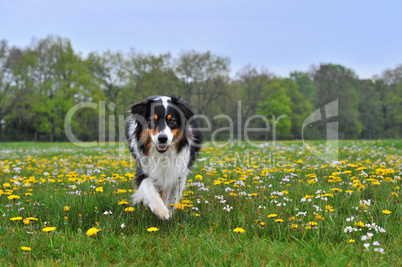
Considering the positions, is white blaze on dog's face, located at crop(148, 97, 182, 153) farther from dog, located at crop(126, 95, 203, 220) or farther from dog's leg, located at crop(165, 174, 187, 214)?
dog's leg, located at crop(165, 174, 187, 214)

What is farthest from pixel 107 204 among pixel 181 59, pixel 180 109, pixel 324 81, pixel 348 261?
pixel 324 81

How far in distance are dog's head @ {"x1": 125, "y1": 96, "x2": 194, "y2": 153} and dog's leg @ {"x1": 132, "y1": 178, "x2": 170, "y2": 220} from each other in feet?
1.64

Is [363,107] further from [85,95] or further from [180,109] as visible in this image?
[180,109]

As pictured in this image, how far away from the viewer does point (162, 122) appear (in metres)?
4.42

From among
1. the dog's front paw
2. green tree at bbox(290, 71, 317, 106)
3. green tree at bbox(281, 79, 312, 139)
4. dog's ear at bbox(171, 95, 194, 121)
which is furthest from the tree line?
the dog's front paw

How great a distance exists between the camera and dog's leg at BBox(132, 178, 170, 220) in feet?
12.4

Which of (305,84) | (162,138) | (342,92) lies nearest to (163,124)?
(162,138)

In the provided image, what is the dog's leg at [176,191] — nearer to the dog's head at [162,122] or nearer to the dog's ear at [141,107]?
the dog's head at [162,122]

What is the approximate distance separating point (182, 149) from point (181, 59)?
113ft

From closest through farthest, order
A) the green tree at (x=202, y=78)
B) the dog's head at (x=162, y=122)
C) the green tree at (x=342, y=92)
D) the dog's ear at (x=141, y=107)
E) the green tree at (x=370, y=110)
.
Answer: the dog's head at (x=162, y=122), the dog's ear at (x=141, y=107), the green tree at (x=202, y=78), the green tree at (x=342, y=92), the green tree at (x=370, y=110)

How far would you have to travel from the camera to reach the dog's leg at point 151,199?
377cm

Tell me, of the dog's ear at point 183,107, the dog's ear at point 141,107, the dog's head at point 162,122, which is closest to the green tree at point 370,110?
the dog's ear at point 183,107

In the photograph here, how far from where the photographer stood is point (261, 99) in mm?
45156

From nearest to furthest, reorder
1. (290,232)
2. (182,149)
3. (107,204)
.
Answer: (290,232), (107,204), (182,149)
